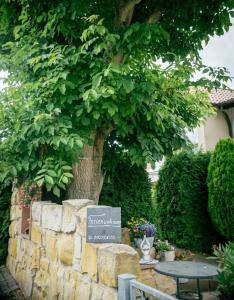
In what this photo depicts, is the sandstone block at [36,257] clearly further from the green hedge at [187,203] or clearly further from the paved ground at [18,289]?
the green hedge at [187,203]

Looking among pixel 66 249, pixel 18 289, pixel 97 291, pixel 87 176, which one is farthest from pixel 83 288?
pixel 18 289

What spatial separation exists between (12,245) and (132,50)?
395 centimetres

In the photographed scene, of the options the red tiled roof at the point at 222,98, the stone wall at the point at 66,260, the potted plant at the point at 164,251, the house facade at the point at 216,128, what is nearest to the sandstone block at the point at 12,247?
the stone wall at the point at 66,260

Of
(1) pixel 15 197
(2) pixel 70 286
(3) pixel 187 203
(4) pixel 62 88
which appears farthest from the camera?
(3) pixel 187 203

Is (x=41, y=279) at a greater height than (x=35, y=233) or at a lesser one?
lesser

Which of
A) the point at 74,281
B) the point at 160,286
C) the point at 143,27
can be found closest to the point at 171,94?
the point at 143,27

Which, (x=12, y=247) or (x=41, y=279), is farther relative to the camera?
(x=12, y=247)

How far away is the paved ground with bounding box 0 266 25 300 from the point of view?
4.77 m

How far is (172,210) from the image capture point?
7586 mm

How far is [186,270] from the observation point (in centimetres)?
370

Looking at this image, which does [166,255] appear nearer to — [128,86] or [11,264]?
[11,264]

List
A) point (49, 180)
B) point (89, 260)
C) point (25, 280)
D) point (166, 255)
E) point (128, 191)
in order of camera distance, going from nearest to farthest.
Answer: point (89, 260) < point (49, 180) < point (25, 280) < point (166, 255) < point (128, 191)

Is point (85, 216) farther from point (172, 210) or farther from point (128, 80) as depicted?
point (172, 210)

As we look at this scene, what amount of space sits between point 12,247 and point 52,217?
84.8 inches
